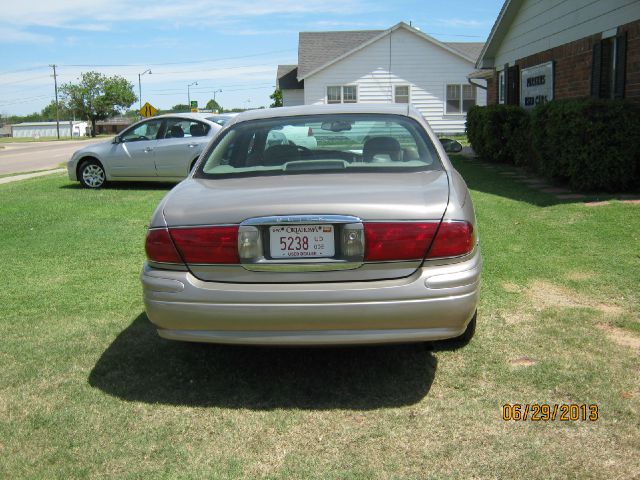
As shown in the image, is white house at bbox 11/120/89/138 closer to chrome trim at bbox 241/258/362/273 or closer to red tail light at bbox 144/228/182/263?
red tail light at bbox 144/228/182/263

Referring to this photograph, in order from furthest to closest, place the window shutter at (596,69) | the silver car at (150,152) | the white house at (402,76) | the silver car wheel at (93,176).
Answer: the white house at (402,76), the silver car wheel at (93,176), the silver car at (150,152), the window shutter at (596,69)

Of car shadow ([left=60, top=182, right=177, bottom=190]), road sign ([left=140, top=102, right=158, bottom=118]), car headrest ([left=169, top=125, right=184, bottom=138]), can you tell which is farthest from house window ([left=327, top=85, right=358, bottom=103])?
car headrest ([left=169, top=125, right=184, bottom=138])

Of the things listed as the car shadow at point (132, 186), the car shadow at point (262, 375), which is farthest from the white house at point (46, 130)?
the car shadow at point (262, 375)

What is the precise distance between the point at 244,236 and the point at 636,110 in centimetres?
807

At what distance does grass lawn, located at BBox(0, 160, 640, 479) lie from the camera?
3.05 meters

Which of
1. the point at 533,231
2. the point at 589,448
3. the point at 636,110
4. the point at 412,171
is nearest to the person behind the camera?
the point at 589,448

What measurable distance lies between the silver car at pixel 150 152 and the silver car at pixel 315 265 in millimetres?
9989

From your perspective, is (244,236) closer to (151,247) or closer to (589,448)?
(151,247)

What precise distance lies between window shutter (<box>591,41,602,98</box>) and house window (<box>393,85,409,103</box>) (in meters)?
22.0

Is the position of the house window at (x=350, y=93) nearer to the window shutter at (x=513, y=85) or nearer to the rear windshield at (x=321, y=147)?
the window shutter at (x=513, y=85)

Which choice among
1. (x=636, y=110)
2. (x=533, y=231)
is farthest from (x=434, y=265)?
(x=636, y=110)

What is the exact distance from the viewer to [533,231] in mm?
7793

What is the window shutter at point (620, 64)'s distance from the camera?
11023 millimetres

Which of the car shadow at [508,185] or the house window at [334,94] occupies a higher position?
the house window at [334,94]
